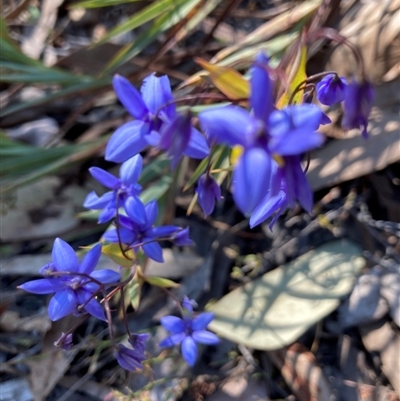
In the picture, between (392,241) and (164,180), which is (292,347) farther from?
(164,180)

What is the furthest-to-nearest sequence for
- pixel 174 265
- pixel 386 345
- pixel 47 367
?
pixel 174 265 < pixel 47 367 < pixel 386 345

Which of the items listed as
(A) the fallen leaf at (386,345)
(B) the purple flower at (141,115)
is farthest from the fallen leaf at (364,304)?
(B) the purple flower at (141,115)

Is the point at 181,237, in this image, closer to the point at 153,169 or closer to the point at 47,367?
the point at 153,169

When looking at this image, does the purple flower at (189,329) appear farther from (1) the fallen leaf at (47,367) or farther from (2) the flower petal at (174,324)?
(1) the fallen leaf at (47,367)

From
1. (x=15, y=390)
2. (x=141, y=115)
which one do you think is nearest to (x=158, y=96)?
(x=141, y=115)

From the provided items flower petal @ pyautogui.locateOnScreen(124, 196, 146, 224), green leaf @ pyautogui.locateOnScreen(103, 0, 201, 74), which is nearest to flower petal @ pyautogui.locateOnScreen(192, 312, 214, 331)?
flower petal @ pyautogui.locateOnScreen(124, 196, 146, 224)

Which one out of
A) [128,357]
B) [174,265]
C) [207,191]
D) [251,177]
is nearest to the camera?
[251,177]
